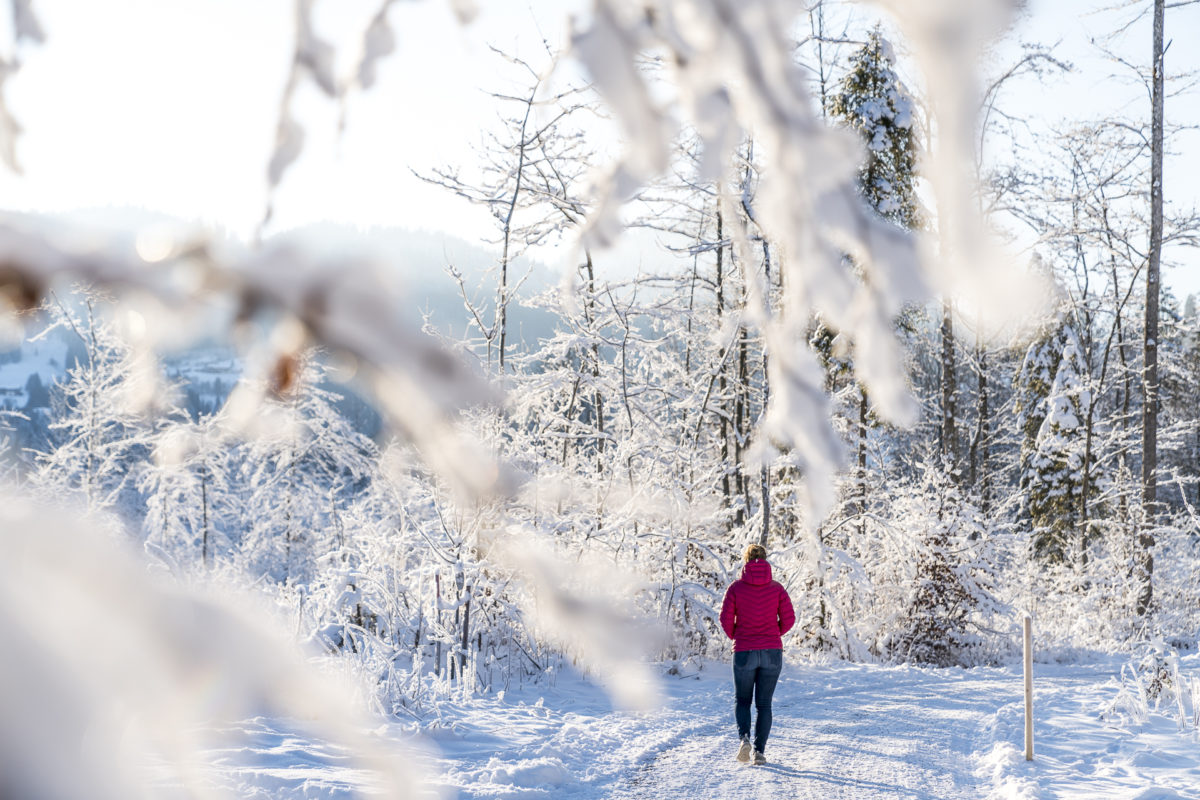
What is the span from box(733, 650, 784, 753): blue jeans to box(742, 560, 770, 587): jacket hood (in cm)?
51

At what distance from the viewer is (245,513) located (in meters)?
23.0

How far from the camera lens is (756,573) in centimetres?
605

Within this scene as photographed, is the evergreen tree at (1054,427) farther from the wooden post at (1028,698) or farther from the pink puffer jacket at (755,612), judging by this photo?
the pink puffer jacket at (755,612)

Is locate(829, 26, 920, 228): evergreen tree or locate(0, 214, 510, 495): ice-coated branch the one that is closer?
locate(0, 214, 510, 495): ice-coated branch

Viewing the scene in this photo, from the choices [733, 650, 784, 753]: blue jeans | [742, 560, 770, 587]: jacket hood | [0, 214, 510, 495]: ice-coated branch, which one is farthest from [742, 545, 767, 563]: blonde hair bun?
[0, 214, 510, 495]: ice-coated branch

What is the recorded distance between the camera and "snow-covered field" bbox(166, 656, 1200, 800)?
16.0 ft

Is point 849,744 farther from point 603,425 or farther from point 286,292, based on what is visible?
point 286,292

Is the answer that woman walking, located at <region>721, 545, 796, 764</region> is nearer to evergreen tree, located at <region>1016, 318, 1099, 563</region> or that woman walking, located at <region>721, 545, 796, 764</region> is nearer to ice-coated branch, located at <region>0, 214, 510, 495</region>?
ice-coated branch, located at <region>0, 214, 510, 495</region>

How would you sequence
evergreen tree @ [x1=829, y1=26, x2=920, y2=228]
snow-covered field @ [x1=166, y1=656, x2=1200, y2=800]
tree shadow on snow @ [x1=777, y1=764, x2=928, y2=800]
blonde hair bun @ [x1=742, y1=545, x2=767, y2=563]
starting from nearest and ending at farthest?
snow-covered field @ [x1=166, y1=656, x2=1200, y2=800], tree shadow on snow @ [x1=777, y1=764, x2=928, y2=800], blonde hair bun @ [x1=742, y1=545, x2=767, y2=563], evergreen tree @ [x1=829, y1=26, x2=920, y2=228]

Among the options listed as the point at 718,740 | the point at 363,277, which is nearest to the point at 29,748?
the point at 363,277

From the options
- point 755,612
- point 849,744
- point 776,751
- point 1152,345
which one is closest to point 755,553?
point 755,612

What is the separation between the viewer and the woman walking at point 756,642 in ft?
19.6

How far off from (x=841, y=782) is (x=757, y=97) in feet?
19.1

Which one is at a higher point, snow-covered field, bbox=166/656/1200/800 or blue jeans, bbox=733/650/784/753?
blue jeans, bbox=733/650/784/753
